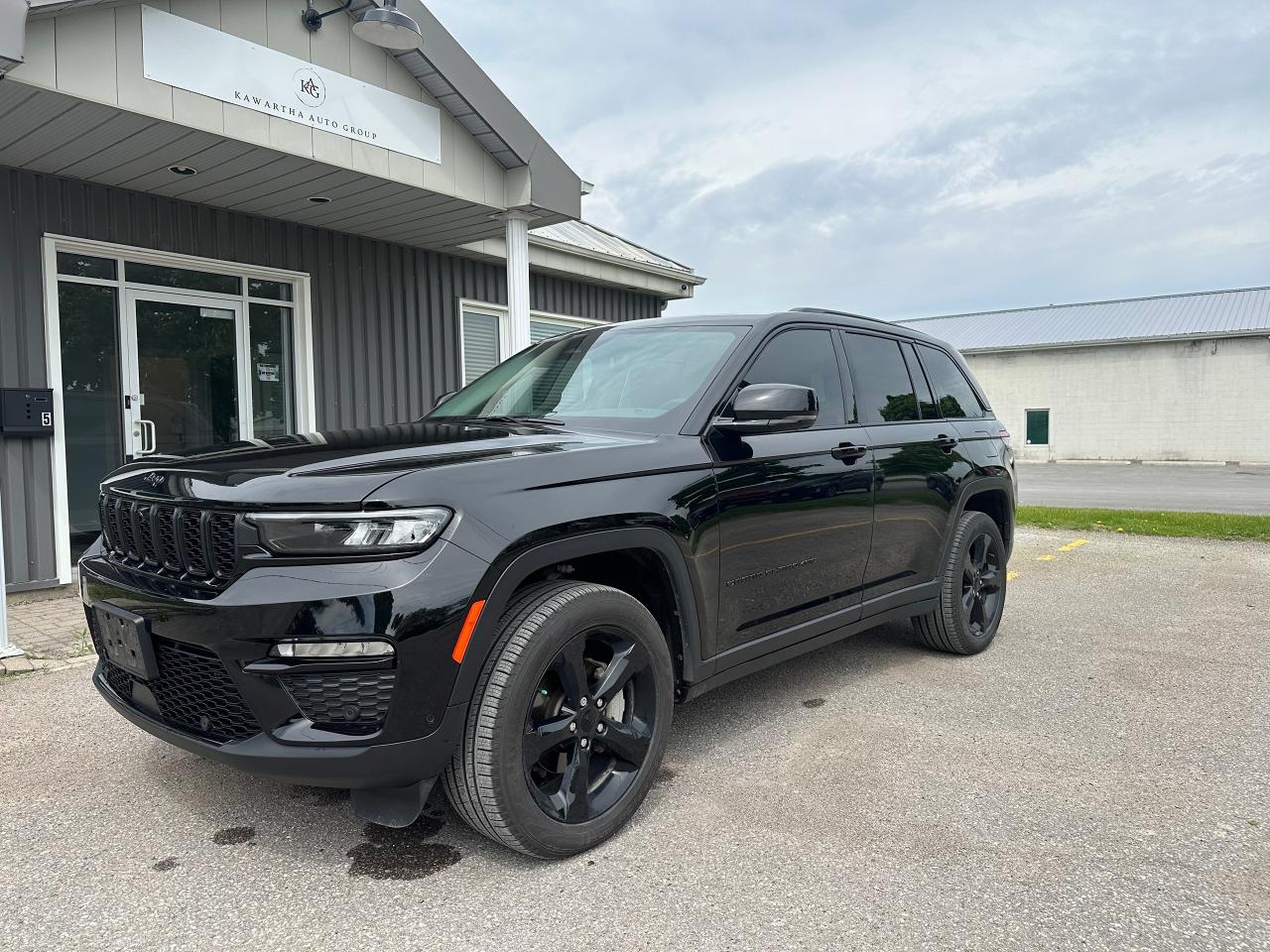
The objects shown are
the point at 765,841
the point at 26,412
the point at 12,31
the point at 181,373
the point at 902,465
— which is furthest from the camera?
the point at 181,373

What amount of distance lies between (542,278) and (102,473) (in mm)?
5528

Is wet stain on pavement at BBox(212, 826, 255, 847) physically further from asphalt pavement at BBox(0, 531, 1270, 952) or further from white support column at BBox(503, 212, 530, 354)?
white support column at BBox(503, 212, 530, 354)

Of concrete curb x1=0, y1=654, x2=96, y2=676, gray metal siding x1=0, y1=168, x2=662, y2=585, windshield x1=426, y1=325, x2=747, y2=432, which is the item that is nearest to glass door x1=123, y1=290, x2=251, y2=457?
gray metal siding x1=0, y1=168, x2=662, y2=585

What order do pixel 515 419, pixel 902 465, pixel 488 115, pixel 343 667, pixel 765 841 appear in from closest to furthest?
pixel 343 667 < pixel 765 841 < pixel 515 419 < pixel 902 465 < pixel 488 115

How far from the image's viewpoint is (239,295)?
7.78 metres

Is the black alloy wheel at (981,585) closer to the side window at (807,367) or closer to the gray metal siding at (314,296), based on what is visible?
the side window at (807,367)

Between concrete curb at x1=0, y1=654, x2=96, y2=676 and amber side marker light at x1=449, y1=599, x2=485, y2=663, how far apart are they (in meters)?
3.45

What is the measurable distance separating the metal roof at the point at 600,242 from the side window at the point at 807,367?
6.25 meters

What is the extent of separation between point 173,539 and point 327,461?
506 mm

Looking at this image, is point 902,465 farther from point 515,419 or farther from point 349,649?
point 349,649

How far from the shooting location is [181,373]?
740 centimetres

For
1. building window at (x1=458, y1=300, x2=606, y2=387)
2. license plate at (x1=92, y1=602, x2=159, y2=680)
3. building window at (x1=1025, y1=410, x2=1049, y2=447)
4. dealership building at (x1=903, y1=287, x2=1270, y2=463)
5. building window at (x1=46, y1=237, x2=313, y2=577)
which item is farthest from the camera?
building window at (x1=1025, y1=410, x2=1049, y2=447)

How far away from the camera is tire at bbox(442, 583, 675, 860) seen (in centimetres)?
239

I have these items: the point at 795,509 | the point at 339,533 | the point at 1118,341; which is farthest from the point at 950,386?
the point at 1118,341
